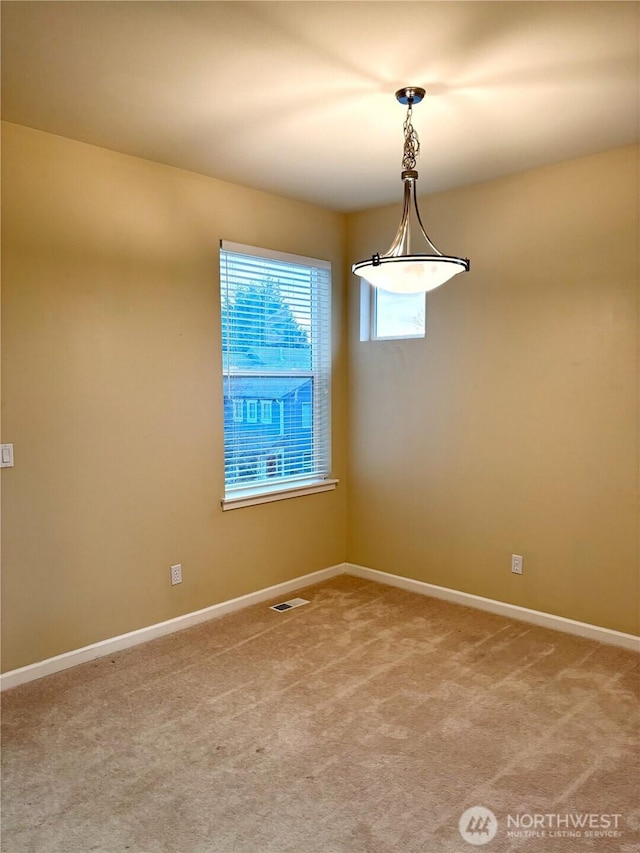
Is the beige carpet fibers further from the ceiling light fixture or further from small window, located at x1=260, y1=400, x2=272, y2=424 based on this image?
the ceiling light fixture

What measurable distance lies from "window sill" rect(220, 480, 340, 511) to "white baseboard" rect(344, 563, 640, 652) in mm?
693

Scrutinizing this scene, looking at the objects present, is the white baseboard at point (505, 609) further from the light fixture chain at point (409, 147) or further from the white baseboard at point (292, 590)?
the light fixture chain at point (409, 147)

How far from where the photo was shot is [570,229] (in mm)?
3396

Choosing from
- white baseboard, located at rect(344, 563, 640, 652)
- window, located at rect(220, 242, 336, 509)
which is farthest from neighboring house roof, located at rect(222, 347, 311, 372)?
white baseboard, located at rect(344, 563, 640, 652)

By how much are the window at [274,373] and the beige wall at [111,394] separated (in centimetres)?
11

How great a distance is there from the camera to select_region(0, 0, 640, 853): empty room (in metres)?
2.10

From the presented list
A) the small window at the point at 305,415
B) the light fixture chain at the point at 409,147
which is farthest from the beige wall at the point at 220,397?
the light fixture chain at the point at 409,147

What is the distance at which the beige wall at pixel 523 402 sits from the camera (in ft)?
10.7

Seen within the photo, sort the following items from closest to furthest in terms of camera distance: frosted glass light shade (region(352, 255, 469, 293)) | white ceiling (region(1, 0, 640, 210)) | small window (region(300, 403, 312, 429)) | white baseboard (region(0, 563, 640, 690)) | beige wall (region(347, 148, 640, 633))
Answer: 1. white ceiling (region(1, 0, 640, 210))
2. frosted glass light shade (region(352, 255, 469, 293))
3. white baseboard (region(0, 563, 640, 690))
4. beige wall (region(347, 148, 640, 633))
5. small window (region(300, 403, 312, 429))

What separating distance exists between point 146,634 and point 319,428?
1.84 meters

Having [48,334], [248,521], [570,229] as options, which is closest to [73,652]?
[248,521]

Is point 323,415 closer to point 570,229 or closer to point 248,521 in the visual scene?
point 248,521

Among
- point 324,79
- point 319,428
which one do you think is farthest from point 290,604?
point 324,79

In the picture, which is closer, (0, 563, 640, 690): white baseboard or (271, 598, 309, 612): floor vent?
(0, 563, 640, 690): white baseboard
